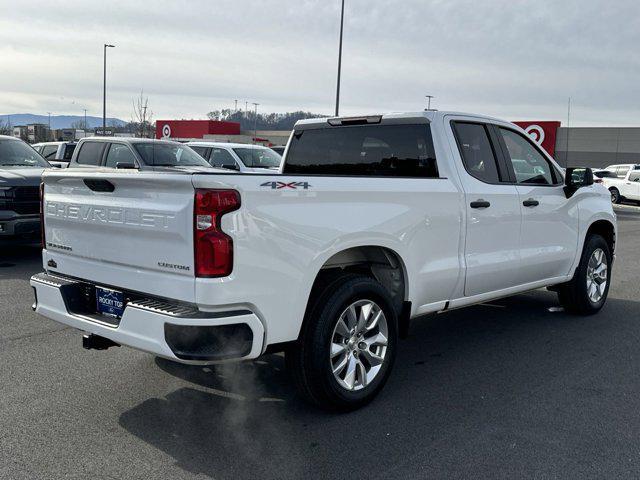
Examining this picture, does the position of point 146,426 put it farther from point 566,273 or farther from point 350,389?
point 566,273

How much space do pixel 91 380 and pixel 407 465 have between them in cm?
246

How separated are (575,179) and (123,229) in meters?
4.33

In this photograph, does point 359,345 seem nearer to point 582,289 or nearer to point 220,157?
point 582,289

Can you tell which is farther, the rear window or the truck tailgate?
the rear window

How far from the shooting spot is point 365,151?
5.42 meters

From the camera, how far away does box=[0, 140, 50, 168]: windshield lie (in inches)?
429

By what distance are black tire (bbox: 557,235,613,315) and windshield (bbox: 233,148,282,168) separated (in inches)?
415

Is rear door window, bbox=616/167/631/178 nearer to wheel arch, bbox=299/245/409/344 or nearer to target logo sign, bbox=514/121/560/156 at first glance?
target logo sign, bbox=514/121/560/156

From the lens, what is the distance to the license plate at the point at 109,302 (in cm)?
392

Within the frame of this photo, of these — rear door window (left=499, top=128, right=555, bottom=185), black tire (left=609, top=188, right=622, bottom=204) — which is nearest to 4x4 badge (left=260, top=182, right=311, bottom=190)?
rear door window (left=499, top=128, right=555, bottom=185)

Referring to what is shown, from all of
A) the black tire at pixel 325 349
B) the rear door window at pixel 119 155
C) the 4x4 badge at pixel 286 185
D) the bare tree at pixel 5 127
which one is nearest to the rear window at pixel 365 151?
the black tire at pixel 325 349

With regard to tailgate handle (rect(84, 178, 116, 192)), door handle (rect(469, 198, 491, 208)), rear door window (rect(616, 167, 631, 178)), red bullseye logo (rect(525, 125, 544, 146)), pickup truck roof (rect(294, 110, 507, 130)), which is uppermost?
red bullseye logo (rect(525, 125, 544, 146))

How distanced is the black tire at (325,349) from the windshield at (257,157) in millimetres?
12425

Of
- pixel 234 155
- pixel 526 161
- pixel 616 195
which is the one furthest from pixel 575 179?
pixel 616 195
